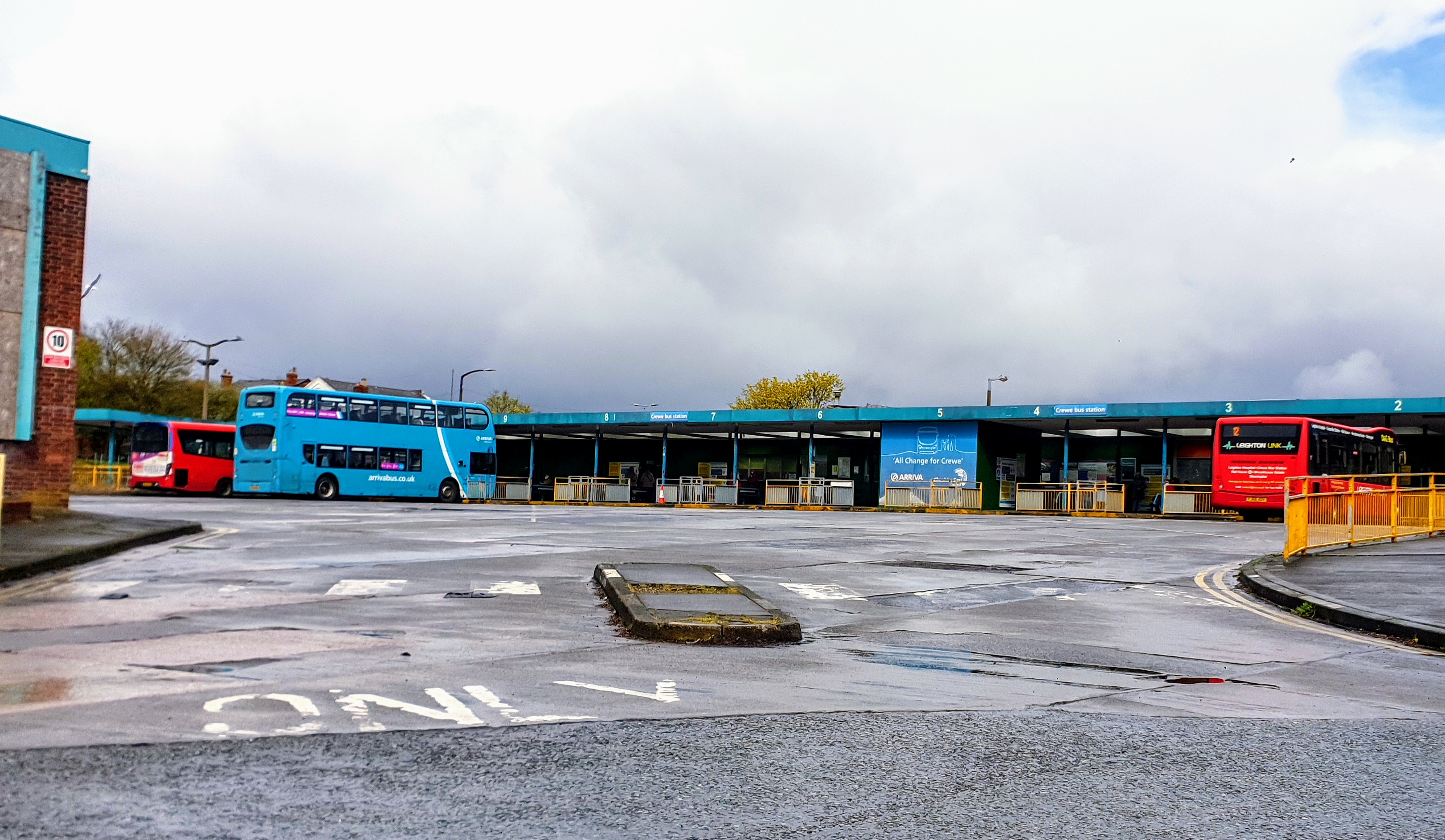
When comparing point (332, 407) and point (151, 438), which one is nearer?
point (332, 407)

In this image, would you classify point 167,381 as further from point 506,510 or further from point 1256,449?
point 1256,449

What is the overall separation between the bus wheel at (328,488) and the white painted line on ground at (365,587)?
102ft

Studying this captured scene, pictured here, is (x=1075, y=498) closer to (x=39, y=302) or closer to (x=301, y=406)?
(x=301, y=406)

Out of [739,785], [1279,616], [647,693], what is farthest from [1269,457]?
[739,785]

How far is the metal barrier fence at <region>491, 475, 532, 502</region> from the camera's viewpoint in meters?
52.1

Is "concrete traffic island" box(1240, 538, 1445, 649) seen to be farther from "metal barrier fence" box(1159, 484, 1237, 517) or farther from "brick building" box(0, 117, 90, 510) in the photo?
"metal barrier fence" box(1159, 484, 1237, 517)

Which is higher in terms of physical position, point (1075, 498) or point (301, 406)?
point (301, 406)

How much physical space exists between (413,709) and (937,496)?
41990 millimetres

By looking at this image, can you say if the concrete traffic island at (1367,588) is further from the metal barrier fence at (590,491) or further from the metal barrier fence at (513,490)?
the metal barrier fence at (513,490)

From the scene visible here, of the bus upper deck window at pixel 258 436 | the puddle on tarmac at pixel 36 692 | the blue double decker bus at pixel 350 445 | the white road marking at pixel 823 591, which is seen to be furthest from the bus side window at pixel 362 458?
the puddle on tarmac at pixel 36 692

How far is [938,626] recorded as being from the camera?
9156 mm

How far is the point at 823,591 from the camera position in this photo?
1151 cm

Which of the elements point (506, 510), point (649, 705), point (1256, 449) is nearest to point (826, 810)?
point (649, 705)

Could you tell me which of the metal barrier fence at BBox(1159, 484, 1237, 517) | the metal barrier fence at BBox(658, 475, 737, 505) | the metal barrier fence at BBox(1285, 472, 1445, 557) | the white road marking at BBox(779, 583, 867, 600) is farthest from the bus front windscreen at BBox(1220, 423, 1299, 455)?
the white road marking at BBox(779, 583, 867, 600)
